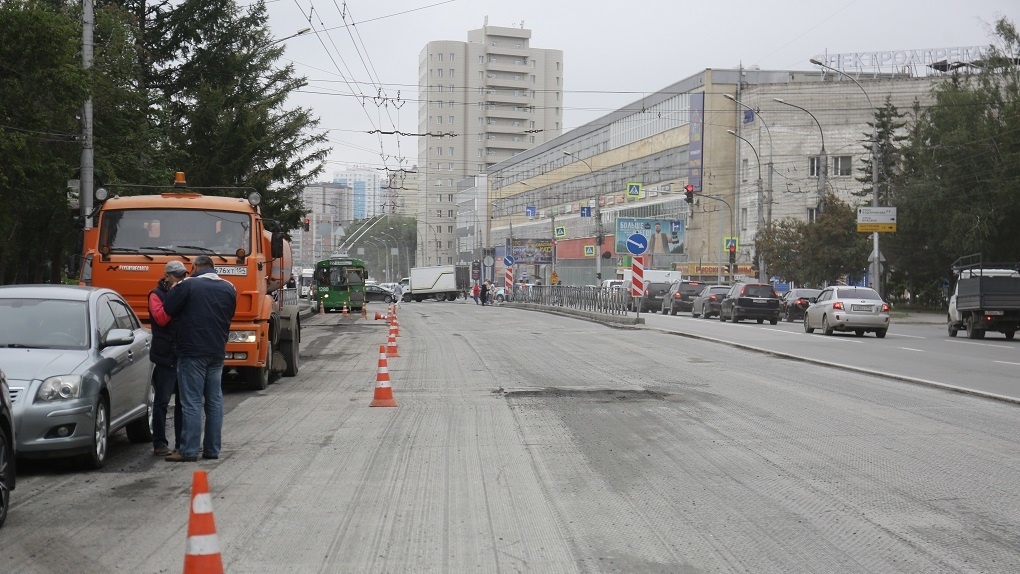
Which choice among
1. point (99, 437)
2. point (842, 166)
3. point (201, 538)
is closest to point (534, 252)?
point (842, 166)

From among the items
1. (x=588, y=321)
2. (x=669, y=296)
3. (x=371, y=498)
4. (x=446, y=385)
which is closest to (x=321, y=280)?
(x=669, y=296)

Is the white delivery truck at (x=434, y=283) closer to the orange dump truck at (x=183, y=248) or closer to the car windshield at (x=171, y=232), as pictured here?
the orange dump truck at (x=183, y=248)

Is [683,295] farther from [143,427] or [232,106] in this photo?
[143,427]

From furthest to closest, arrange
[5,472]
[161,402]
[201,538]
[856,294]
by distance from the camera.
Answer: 1. [856,294]
2. [161,402]
3. [5,472]
4. [201,538]

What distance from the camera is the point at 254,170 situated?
3794cm

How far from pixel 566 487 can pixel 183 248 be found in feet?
26.6

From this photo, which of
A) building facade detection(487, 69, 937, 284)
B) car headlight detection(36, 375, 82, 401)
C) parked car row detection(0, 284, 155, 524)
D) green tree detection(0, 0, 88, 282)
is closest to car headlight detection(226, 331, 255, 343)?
parked car row detection(0, 284, 155, 524)

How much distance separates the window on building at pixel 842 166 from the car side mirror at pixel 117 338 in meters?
71.1

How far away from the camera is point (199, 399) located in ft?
30.5

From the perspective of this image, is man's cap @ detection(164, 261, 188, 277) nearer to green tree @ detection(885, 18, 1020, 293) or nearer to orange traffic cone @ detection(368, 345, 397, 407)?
orange traffic cone @ detection(368, 345, 397, 407)

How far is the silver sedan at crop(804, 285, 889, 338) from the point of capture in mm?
31641

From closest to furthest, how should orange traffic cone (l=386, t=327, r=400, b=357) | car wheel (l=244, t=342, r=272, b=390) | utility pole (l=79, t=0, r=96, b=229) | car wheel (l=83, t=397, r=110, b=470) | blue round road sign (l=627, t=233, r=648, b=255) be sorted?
car wheel (l=83, t=397, r=110, b=470) → car wheel (l=244, t=342, r=272, b=390) → utility pole (l=79, t=0, r=96, b=229) → orange traffic cone (l=386, t=327, r=400, b=357) → blue round road sign (l=627, t=233, r=648, b=255)

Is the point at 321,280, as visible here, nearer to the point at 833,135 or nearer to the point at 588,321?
the point at 588,321

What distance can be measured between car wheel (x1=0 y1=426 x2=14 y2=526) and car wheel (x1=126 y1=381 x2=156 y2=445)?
12.0 feet
